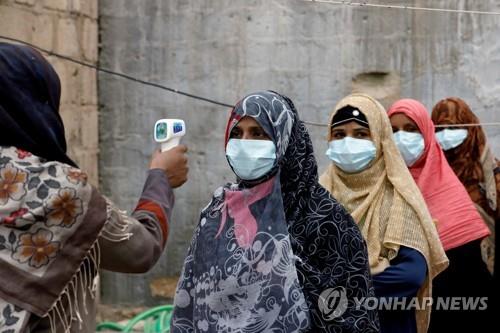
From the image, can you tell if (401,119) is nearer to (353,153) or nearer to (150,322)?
(353,153)

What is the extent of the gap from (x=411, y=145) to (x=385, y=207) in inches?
22.2

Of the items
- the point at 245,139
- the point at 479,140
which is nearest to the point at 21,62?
the point at 245,139

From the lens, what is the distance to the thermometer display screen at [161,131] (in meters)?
2.47

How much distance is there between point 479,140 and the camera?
4.26 m

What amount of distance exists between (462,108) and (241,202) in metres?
1.94

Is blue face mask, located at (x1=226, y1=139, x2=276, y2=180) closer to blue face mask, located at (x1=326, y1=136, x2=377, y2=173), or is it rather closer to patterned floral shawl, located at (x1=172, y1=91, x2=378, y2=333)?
patterned floral shawl, located at (x1=172, y1=91, x2=378, y2=333)

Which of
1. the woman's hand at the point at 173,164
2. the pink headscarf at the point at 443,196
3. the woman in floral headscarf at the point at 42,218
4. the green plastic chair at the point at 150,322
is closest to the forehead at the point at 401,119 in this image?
the pink headscarf at the point at 443,196

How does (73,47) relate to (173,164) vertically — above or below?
above

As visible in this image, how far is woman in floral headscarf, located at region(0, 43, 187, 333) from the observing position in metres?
2.03

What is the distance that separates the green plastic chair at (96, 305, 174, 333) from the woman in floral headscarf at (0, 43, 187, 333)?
3.16m

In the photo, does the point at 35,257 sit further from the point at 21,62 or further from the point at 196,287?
the point at 196,287

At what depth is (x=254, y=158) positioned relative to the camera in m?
2.69

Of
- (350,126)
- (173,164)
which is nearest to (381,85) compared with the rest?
(350,126)

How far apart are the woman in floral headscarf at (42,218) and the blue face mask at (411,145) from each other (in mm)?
1806
